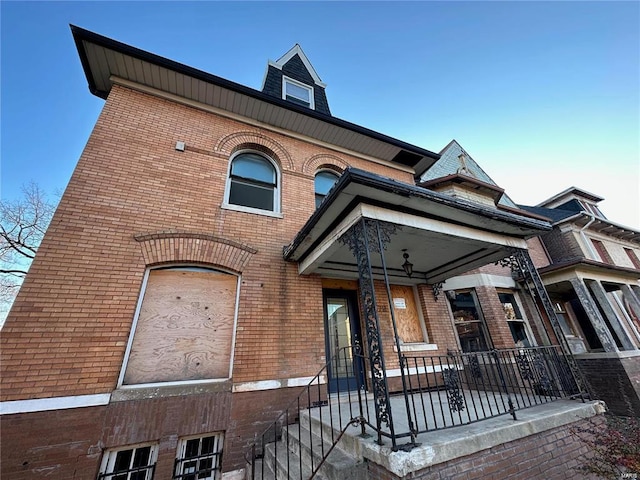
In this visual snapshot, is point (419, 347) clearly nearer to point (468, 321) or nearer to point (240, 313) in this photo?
point (468, 321)

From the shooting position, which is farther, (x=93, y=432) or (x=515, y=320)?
(x=515, y=320)

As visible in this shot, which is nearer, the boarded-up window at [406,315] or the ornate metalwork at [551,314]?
the ornate metalwork at [551,314]

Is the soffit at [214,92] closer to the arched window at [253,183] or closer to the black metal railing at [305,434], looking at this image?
the arched window at [253,183]

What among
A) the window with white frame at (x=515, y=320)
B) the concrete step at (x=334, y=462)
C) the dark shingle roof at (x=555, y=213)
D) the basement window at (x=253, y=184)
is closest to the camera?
the concrete step at (x=334, y=462)

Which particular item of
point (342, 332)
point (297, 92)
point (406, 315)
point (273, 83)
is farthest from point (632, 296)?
point (273, 83)

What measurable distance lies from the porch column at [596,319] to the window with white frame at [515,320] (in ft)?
5.59

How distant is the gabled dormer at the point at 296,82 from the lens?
909cm

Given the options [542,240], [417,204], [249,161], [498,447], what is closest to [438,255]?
[417,204]

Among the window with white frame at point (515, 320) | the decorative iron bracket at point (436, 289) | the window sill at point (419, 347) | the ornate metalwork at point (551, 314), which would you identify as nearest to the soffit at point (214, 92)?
the decorative iron bracket at point (436, 289)

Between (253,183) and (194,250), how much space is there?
242 centimetres

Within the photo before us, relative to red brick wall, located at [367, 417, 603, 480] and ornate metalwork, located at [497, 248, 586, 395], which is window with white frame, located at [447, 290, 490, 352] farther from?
red brick wall, located at [367, 417, 603, 480]

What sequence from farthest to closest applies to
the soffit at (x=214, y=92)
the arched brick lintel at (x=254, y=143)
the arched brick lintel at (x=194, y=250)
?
the arched brick lintel at (x=254, y=143) < the soffit at (x=214, y=92) < the arched brick lintel at (x=194, y=250)

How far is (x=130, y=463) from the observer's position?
3.64 metres

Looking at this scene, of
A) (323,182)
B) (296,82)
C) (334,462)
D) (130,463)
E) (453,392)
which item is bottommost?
(130,463)
